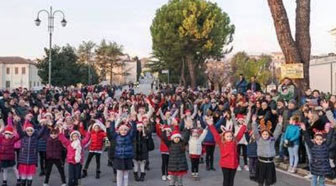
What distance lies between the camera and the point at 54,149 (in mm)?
11820

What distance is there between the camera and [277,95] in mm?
19016

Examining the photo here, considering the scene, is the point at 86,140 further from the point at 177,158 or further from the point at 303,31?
the point at 303,31

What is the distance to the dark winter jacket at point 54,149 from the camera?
38.8 ft

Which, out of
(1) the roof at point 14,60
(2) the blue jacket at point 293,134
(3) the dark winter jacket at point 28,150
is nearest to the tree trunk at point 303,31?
(2) the blue jacket at point 293,134

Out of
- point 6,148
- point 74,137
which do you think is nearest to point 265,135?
point 74,137

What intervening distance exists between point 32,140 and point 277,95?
10.3m

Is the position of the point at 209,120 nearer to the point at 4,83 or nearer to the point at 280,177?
the point at 280,177

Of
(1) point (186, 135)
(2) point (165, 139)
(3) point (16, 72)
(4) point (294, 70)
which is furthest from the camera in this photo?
(3) point (16, 72)

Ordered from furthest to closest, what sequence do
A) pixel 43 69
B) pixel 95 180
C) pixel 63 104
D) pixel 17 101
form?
pixel 43 69, pixel 63 104, pixel 17 101, pixel 95 180

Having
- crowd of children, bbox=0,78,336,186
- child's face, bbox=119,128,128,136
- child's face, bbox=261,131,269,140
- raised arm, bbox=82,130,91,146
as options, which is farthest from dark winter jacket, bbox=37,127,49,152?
child's face, bbox=261,131,269,140

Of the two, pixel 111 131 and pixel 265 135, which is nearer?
pixel 265 135

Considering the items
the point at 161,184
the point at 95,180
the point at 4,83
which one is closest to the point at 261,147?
the point at 161,184

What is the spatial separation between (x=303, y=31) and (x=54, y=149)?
10.1 meters

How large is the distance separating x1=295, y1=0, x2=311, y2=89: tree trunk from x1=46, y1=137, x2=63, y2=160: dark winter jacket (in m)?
9.61
